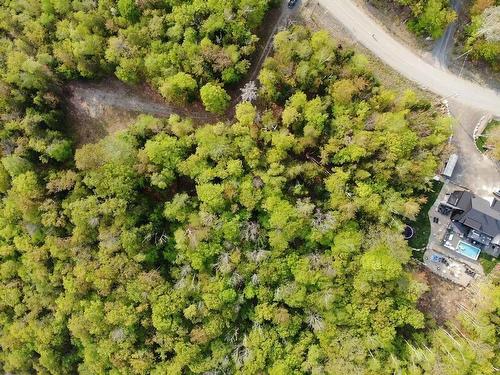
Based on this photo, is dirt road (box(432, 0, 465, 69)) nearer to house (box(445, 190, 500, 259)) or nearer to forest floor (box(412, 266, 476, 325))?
house (box(445, 190, 500, 259))

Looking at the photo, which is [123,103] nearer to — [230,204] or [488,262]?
[230,204]

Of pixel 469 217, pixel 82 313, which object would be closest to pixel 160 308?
pixel 82 313

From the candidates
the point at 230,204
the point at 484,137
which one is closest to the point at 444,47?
the point at 484,137

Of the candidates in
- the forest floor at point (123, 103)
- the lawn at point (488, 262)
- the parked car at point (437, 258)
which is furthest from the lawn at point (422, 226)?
the forest floor at point (123, 103)

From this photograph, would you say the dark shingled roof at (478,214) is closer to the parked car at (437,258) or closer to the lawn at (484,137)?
the parked car at (437,258)

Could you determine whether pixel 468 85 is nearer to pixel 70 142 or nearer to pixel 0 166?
pixel 70 142

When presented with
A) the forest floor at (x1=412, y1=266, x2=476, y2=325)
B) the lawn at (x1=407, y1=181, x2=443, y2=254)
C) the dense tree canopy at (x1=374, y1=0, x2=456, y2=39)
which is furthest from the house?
the dense tree canopy at (x1=374, y1=0, x2=456, y2=39)
